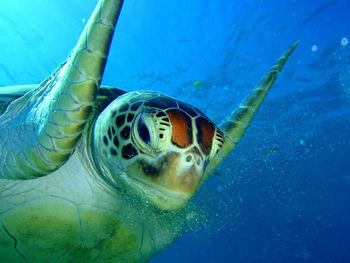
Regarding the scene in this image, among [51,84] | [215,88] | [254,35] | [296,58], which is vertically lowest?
[215,88]

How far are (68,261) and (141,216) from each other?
2.45 ft

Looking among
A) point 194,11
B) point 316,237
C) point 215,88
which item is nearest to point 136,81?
point 215,88

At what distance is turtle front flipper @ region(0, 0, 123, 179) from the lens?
5.27 feet

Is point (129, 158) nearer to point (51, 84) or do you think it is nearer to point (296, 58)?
point (51, 84)

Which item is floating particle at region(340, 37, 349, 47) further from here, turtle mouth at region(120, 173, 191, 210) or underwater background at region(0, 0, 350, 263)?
turtle mouth at region(120, 173, 191, 210)

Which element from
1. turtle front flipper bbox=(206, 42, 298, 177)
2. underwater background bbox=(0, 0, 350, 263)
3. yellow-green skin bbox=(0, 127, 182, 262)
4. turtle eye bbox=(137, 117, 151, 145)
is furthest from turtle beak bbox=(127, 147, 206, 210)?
underwater background bbox=(0, 0, 350, 263)

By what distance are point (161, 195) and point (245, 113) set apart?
5.28 ft

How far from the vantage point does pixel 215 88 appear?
55.9 feet

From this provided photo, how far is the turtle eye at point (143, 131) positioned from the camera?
1686 mm

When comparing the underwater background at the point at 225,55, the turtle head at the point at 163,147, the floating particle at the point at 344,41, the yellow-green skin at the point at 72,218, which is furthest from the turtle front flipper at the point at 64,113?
the floating particle at the point at 344,41

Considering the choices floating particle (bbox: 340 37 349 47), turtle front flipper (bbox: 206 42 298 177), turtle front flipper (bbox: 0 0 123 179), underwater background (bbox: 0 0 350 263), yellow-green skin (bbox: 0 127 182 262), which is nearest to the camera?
turtle front flipper (bbox: 0 0 123 179)

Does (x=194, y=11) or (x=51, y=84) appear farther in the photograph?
(x=194, y=11)

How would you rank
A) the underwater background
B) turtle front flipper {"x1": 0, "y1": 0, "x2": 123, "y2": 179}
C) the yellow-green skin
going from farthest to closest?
the underwater background < the yellow-green skin < turtle front flipper {"x1": 0, "y1": 0, "x2": 123, "y2": 179}

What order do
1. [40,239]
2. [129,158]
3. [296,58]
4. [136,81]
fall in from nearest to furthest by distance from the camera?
1. [129,158]
2. [40,239]
3. [296,58]
4. [136,81]
